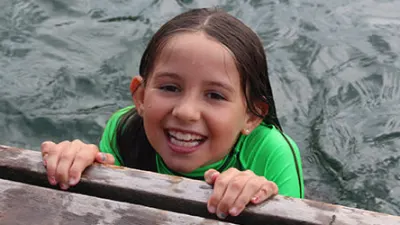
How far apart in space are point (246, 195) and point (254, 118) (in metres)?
0.87

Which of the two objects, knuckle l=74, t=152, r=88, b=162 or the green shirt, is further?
the green shirt

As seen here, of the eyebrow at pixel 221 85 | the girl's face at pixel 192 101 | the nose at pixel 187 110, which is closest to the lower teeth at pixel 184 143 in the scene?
the girl's face at pixel 192 101

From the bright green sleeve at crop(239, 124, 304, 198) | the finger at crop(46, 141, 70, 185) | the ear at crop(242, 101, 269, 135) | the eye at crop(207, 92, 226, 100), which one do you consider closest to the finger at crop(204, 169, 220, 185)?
the eye at crop(207, 92, 226, 100)

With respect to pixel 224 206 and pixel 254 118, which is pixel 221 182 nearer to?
pixel 224 206

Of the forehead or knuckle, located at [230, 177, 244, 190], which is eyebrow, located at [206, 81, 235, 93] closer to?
the forehead

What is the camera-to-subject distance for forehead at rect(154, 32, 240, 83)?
8.19ft

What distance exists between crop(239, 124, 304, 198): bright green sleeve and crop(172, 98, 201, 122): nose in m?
0.70

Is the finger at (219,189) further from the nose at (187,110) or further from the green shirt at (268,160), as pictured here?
the green shirt at (268,160)

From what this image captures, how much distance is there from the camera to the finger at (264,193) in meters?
2.10

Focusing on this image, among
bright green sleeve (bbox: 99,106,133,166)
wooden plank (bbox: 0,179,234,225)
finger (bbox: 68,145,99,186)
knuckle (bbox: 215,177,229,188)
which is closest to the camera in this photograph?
wooden plank (bbox: 0,179,234,225)

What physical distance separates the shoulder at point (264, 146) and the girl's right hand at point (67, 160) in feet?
3.10

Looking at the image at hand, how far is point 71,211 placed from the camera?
2.06 m

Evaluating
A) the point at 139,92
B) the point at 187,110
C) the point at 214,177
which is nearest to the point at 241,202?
the point at 214,177

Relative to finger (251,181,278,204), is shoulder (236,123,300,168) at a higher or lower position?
lower
